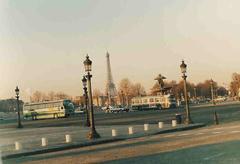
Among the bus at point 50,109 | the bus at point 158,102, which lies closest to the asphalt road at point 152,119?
the bus at point 50,109

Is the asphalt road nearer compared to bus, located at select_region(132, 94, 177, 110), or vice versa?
the asphalt road

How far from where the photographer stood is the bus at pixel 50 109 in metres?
103

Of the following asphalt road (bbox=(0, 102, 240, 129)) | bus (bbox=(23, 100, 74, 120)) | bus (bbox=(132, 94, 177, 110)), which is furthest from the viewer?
bus (bbox=(132, 94, 177, 110))

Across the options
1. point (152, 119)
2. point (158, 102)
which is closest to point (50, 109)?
point (158, 102)

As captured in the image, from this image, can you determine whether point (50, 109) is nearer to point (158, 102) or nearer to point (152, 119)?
point (158, 102)

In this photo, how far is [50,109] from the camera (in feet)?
341

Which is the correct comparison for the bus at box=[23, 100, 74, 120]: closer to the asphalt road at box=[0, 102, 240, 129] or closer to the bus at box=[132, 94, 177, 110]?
the bus at box=[132, 94, 177, 110]

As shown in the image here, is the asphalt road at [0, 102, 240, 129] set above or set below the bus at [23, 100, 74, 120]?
below

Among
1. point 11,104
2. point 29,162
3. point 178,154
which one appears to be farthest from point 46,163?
point 11,104

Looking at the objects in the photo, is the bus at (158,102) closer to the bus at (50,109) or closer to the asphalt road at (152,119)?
the bus at (50,109)

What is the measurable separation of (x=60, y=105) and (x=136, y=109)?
2707cm

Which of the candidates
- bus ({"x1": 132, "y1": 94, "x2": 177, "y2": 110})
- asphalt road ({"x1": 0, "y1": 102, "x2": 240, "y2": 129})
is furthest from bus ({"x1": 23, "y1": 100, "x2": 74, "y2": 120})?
asphalt road ({"x1": 0, "y1": 102, "x2": 240, "y2": 129})

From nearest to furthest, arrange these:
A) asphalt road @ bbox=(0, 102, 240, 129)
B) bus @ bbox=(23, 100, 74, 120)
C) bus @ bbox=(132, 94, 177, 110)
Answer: asphalt road @ bbox=(0, 102, 240, 129) → bus @ bbox=(23, 100, 74, 120) → bus @ bbox=(132, 94, 177, 110)

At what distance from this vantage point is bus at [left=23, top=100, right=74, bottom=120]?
4038 inches
